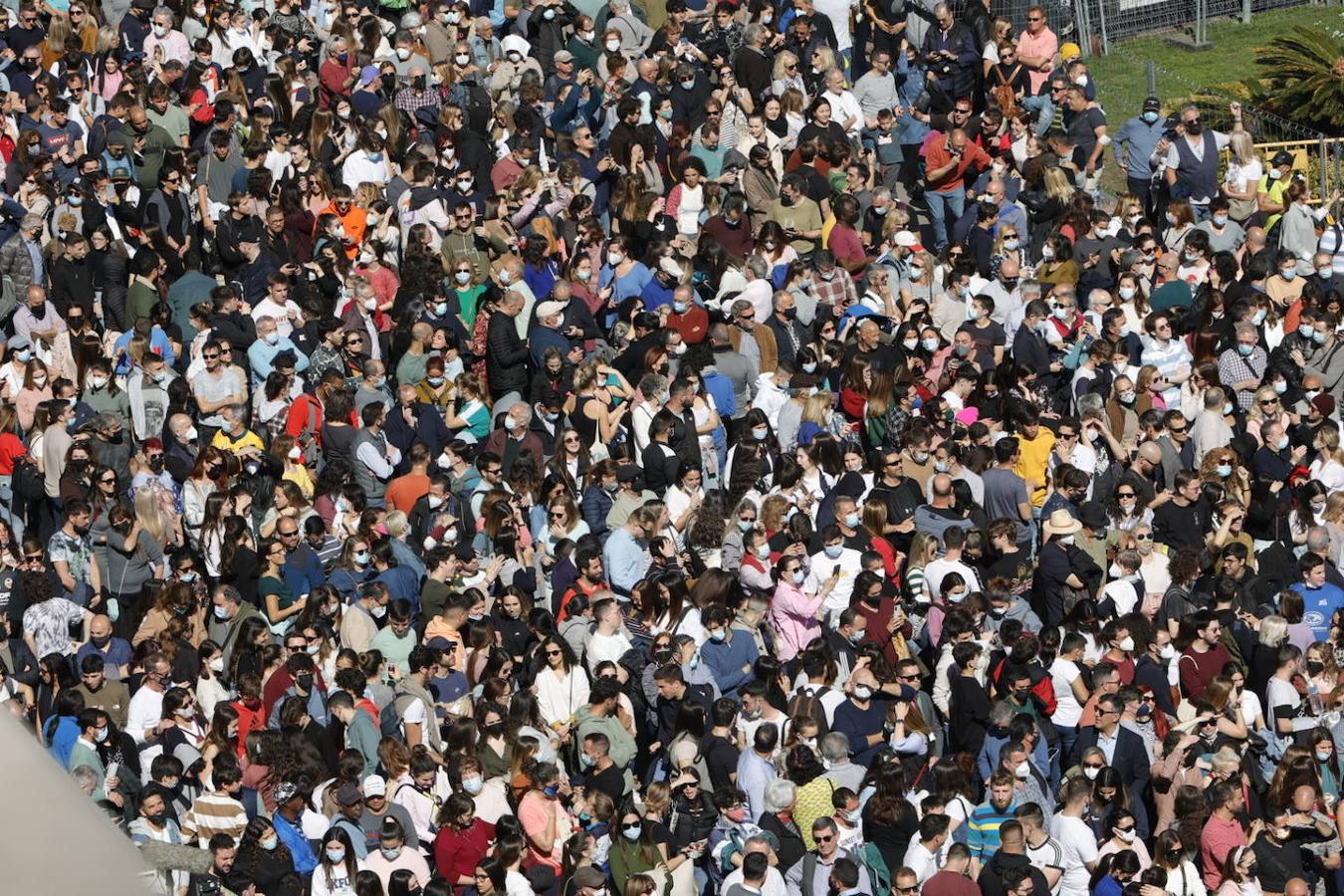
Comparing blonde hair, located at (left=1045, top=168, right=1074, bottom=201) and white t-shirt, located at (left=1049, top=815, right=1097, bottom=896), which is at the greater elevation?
blonde hair, located at (left=1045, top=168, right=1074, bottom=201)

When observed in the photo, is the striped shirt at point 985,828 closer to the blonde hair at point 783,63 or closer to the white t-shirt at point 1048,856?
the white t-shirt at point 1048,856

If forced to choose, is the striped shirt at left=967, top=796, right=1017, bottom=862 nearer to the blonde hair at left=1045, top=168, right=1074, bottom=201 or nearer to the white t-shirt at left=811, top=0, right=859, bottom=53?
the blonde hair at left=1045, top=168, right=1074, bottom=201

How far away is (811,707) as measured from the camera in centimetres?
1080

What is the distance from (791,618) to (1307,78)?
47.3 feet

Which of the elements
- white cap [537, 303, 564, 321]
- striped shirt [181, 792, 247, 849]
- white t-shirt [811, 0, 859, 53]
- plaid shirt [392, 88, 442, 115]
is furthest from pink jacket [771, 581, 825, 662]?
white t-shirt [811, 0, 859, 53]

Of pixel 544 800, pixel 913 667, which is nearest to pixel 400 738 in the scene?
pixel 544 800

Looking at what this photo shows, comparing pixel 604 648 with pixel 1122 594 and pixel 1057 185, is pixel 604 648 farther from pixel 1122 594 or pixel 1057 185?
pixel 1057 185

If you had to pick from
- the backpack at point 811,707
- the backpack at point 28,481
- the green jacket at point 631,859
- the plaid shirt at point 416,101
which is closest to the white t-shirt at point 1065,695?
the backpack at point 811,707

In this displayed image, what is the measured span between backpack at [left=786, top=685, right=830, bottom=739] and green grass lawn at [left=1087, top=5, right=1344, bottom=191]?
13543 mm

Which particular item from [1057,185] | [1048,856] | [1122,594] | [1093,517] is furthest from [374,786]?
[1057,185]

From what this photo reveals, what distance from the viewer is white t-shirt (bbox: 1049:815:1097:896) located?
994 centimetres

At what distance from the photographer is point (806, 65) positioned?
1886 centimetres

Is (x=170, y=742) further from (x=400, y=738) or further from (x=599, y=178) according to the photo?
(x=599, y=178)

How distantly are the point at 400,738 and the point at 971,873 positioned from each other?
321 centimetres
